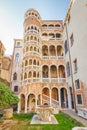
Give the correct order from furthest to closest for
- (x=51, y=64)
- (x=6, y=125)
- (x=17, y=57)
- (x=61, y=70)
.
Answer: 1. (x=17, y=57)
2. (x=61, y=70)
3. (x=51, y=64)
4. (x=6, y=125)

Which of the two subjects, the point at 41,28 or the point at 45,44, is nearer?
the point at 45,44

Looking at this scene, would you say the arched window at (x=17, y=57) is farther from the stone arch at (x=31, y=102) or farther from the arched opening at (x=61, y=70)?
the stone arch at (x=31, y=102)

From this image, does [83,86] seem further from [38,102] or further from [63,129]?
[38,102]

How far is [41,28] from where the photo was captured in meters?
26.2

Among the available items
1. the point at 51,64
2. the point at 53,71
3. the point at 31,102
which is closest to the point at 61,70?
the point at 53,71

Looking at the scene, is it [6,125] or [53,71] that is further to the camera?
[53,71]

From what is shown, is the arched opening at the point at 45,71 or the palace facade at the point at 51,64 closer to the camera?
the palace facade at the point at 51,64

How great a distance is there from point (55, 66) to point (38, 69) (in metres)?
4.54

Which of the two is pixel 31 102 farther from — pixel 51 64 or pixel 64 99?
Answer: pixel 51 64

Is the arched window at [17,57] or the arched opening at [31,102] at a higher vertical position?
the arched window at [17,57]

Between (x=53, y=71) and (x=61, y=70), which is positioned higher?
(x=61, y=70)

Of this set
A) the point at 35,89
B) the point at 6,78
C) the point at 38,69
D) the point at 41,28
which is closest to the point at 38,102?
the point at 35,89

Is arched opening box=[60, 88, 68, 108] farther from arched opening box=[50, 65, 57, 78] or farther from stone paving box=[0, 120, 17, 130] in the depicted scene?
stone paving box=[0, 120, 17, 130]

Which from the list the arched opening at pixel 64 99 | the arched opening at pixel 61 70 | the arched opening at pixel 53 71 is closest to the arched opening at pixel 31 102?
the arched opening at pixel 64 99
